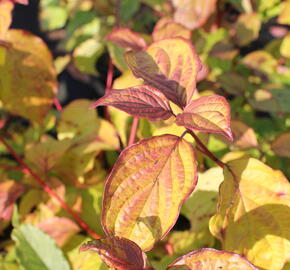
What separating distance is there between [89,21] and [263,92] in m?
0.82

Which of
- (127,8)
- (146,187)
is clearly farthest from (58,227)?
(127,8)

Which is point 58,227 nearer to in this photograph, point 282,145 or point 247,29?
point 282,145

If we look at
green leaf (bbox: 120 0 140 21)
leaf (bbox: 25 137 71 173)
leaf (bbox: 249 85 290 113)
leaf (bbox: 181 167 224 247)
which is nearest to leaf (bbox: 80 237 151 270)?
leaf (bbox: 181 167 224 247)

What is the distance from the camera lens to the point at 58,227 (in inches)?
41.1

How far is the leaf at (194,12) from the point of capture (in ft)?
4.36

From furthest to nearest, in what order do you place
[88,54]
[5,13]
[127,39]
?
→ [88,54]
[127,39]
[5,13]

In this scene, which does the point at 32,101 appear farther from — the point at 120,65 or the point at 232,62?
the point at 232,62

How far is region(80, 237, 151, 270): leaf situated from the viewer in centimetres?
52

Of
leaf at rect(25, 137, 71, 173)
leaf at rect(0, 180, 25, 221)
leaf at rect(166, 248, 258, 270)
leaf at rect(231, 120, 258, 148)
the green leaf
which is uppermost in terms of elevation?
leaf at rect(166, 248, 258, 270)

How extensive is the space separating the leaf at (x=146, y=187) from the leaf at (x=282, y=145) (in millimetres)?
391

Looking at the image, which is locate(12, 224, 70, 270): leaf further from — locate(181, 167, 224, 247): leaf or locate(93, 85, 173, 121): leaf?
locate(93, 85, 173, 121): leaf

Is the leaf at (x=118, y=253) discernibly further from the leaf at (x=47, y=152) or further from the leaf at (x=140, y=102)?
the leaf at (x=47, y=152)

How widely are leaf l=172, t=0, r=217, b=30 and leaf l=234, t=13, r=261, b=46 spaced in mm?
182

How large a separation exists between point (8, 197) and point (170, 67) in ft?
1.93
